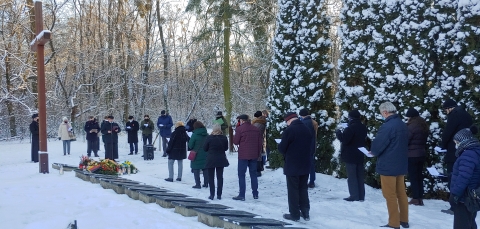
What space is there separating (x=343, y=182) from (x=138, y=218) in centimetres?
577

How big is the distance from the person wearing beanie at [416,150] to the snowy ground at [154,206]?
0.32 m

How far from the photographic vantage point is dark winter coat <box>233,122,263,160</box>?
920cm

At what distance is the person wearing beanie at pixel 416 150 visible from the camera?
818cm

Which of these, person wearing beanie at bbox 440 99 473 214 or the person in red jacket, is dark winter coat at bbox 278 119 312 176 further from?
person wearing beanie at bbox 440 99 473 214

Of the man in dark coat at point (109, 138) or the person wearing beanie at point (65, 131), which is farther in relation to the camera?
the person wearing beanie at point (65, 131)

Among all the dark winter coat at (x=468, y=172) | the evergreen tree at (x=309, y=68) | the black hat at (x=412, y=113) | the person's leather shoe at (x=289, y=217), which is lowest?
the person's leather shoe at (x=289, y=217)

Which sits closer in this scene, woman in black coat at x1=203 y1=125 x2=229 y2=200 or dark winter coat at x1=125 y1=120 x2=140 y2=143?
woman in black coat at x1=203 y1=125 x2=229 y2=200

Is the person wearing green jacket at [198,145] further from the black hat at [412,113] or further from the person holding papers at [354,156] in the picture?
the black hat at [412,113]

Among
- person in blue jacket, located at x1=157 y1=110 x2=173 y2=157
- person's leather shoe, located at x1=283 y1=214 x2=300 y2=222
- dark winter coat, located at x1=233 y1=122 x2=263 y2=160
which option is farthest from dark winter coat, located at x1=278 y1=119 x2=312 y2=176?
person in blue jacket, located at x1=157 y1=110 x2=173 y2=157

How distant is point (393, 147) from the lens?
6516mm

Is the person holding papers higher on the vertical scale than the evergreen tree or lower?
lower

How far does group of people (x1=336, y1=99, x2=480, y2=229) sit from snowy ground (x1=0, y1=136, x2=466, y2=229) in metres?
0.43

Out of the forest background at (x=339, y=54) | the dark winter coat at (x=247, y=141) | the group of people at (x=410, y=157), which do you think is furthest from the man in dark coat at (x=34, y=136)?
the group of people at (x=410, y=157)

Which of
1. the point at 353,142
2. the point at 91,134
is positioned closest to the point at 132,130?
the point at 91,134
